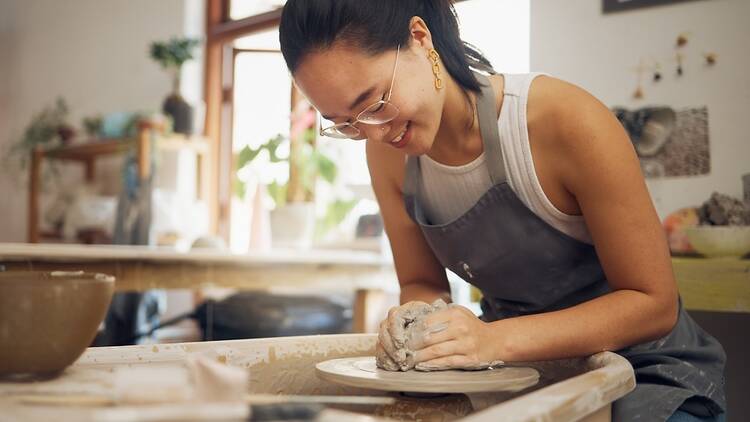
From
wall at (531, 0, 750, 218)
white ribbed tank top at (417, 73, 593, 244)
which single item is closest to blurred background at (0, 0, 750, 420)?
wall at (531, 0, 750, 218)

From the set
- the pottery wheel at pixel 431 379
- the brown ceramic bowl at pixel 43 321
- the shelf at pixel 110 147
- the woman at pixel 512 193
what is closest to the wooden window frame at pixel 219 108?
the shelf at pixel 110 147

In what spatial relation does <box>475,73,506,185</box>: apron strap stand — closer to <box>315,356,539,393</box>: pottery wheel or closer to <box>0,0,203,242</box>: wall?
<box>315,356,539,393</box>: pottery wheel

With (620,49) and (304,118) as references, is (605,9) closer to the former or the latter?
(620,49)

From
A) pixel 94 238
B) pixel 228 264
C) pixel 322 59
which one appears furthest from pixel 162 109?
pixel 322 59

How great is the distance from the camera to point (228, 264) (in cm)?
252

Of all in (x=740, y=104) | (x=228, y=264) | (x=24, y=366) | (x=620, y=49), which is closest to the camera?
(x=24, y=366)

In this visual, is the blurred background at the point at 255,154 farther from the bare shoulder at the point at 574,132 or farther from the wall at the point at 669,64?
the bare shoulder at the point at 574,132

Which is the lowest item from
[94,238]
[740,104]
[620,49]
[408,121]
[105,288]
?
[94,238]

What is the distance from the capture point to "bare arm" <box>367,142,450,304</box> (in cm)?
135

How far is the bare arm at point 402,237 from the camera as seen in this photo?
53.0 inches

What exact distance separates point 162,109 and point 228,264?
2.11 meters

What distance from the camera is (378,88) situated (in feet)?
3.38

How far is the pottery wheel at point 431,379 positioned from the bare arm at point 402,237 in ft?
1.47

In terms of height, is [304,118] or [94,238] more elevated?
[304,118]
